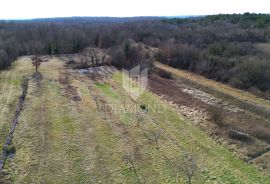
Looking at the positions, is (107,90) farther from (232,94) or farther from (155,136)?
(232,94)

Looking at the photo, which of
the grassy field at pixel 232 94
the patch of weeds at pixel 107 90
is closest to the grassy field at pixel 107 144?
the patch of weeds at pixel 107 90

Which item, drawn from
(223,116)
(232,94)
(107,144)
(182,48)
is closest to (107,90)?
(223,116)

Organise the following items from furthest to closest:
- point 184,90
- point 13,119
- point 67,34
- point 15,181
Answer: point 67,34 < point 184,90 < point 13,119 < point 15,181

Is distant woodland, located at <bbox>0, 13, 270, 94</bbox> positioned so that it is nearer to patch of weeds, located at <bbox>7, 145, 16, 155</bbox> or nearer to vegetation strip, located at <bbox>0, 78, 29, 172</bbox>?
vegetation strip, located at <bbox>0, 78, 29, 172</bbox>

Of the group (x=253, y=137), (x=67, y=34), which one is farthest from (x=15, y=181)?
(x=67, y=34)

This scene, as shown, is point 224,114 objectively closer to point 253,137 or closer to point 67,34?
point 253,137

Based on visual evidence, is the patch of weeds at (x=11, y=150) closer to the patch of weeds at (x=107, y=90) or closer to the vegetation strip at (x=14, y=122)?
the vegetation strip at (x=14, y=122)

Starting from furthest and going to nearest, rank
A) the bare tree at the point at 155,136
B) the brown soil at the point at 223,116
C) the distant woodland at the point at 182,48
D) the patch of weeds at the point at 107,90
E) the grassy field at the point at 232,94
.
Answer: the distant woodland at the point at 182,48, the patch of weeds at the point at 107,90, the grassy field at the point at 232,94, the brown soil at the point at 223,116, the bare tree at the point at 155,136

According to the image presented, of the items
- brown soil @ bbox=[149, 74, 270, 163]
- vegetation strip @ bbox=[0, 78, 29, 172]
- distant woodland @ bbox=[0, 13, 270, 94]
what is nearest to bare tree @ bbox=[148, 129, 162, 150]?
brown soil @ bbox=[149, 74, 270, 163]
